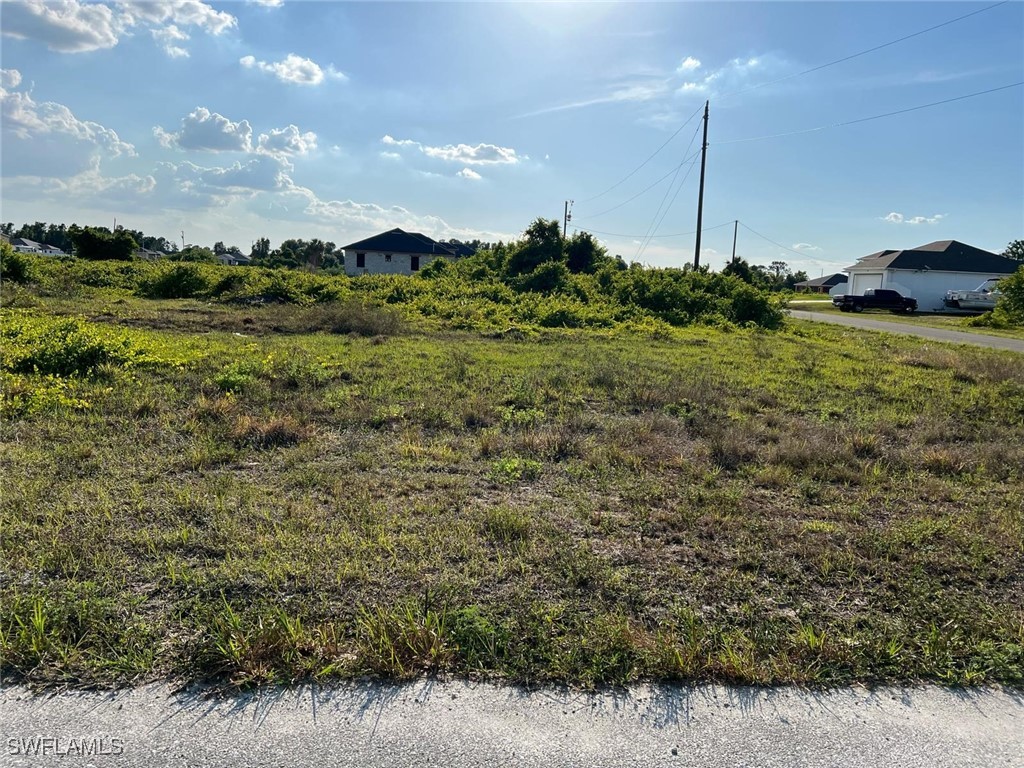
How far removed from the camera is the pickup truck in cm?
3167

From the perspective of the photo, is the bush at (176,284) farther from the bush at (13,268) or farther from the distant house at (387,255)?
the distant house at (387,255)

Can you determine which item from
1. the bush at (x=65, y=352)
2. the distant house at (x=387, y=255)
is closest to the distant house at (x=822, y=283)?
the distant house at (x=387, y=255)

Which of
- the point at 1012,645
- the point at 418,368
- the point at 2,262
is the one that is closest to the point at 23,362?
the point at 418,368

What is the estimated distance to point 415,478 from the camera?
4.36 m

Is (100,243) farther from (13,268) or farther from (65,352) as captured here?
(65,352)

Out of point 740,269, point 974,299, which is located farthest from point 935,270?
point 740,269

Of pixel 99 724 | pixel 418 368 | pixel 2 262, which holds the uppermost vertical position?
pixel 2 262

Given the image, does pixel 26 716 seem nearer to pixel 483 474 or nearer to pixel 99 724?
pixel 99 724

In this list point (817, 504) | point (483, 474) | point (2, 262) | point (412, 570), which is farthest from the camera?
point (2, 262)

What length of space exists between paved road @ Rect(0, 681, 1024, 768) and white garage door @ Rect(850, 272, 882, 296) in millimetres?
41568

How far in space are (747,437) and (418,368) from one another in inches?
199

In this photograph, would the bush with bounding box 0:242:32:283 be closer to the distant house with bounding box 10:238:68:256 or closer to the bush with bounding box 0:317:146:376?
the bush with bounding box 0:317:146:376

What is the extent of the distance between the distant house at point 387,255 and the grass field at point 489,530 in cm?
4361

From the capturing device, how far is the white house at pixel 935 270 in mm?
36219
